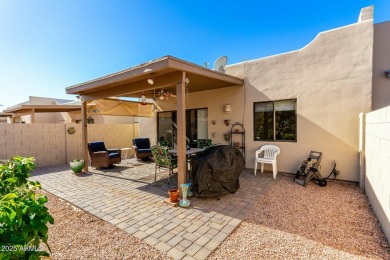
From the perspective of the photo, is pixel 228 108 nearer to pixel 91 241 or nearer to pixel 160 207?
pixel 160 207

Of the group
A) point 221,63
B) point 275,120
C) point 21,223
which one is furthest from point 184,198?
point 221,63

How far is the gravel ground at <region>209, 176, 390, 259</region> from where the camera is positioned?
93.7 inches

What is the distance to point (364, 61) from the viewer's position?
4.85m

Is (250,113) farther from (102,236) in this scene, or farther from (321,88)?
(102,236)

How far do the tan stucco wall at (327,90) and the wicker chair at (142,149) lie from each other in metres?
5.58

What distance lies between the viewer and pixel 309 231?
9.39ft

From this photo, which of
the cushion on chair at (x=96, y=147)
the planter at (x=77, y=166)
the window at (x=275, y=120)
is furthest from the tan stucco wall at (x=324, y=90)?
the planter at (x=77, y=166)

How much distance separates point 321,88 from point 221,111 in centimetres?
337

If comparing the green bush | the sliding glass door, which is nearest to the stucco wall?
the green bush

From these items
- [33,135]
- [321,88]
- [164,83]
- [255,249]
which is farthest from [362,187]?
[33,135]

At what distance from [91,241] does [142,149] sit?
612cm

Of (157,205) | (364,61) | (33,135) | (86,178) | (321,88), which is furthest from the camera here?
(33,135)

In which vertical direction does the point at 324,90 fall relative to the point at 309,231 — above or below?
above

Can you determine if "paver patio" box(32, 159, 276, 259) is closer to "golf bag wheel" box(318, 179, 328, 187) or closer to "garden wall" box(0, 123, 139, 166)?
"golf bag wheel" box(318, 179, 328, 187)
